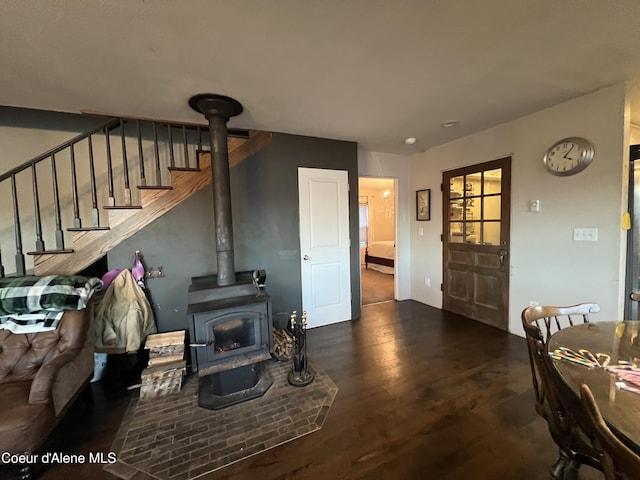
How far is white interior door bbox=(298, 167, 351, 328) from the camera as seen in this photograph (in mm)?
3402

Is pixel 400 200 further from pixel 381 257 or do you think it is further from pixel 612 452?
pixel 612 452

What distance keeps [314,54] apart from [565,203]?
Answer: 2722 millimetres

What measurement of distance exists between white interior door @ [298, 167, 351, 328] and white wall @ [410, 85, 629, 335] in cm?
180

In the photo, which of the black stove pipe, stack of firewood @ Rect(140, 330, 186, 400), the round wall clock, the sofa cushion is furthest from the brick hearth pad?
the round wall clock

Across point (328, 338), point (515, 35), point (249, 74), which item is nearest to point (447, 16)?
point (515, 35)

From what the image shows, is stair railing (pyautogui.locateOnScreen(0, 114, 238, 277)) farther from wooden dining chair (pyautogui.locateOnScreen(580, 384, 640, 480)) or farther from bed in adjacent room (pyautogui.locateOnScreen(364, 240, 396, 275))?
bed in adjacent room (pyautogui.locateOnScreen(364, 240, 396, 275))

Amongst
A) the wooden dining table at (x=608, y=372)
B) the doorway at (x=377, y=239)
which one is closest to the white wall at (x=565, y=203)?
the wooden dining table at (x=608, y=372)

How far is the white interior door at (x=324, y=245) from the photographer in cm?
340

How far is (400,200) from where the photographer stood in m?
4.46

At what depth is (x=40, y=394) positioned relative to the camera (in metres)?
1.50

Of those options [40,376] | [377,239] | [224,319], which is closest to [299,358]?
[224,319]

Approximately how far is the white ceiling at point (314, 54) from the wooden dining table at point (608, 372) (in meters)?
1.71

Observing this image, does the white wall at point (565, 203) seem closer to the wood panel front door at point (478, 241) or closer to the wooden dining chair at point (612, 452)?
the wood panel front door at point (478, 241)

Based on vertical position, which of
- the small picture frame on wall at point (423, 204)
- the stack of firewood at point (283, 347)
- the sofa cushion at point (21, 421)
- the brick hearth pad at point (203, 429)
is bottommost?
the brick hearth pad at point (203, 429)
